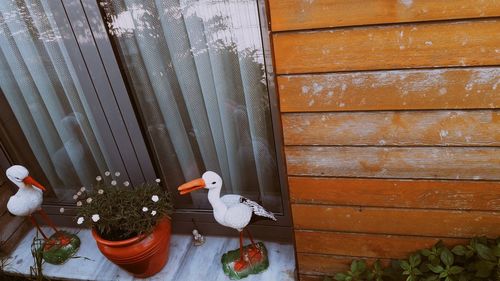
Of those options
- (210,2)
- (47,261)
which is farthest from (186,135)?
(47,261)

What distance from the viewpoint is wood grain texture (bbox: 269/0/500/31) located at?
3.65ft

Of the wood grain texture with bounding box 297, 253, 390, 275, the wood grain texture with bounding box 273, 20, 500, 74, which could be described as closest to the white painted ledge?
the wood grain texture with bounding box 297, 253, 390, 275

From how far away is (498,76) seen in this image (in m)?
1.20

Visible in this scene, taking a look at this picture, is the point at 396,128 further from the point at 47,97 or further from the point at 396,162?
the point at 47,97

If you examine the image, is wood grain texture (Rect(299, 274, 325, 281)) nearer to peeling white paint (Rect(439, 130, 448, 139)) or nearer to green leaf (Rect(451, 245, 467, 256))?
green leaf (Rect(451, 245, 467, 256))

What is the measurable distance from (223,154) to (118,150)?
0.60 m

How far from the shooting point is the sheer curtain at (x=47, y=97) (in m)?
1.86

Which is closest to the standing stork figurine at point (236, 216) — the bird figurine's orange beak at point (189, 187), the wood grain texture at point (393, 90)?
the bird figurine's orange beak at point (189, 187)

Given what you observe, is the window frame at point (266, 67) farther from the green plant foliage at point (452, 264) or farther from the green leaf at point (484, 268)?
the green leaf at point (484, 268)

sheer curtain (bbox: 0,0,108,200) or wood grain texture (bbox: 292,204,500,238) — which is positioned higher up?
sheer curtain (bbox: 0,0,108,200)

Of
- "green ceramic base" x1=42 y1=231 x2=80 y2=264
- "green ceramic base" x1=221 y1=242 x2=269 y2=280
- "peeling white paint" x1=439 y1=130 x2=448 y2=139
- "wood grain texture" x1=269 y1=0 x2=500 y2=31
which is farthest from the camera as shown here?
"green ceramic base" x1=42 y1=231 x2=80 y2=264

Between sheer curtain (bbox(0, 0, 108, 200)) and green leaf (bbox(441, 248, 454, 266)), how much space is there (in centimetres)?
186

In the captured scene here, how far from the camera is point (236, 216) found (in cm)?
181

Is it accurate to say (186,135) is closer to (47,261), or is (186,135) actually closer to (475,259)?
(47,261)
